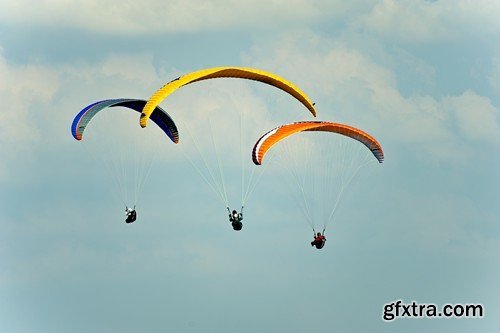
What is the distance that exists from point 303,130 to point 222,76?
5.08 m

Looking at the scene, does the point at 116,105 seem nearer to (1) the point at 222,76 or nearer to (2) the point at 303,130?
(1) the point at 222,76

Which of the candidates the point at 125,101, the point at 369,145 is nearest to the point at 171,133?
the point at 125,101

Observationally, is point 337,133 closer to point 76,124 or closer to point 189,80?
point 189,80

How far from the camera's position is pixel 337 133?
54.9 m

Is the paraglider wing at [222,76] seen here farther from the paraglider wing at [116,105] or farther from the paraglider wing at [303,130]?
the paraglider wing at [116,105]

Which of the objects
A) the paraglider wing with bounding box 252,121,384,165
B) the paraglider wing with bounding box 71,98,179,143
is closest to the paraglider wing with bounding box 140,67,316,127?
the paraglider wing with bounding box 252,121,384,165

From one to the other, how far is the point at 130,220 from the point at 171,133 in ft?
18.1

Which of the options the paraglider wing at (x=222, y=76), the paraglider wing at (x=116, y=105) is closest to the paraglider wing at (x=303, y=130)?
the paraglider wing at (x=222, y=76)

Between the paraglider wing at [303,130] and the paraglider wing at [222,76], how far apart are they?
1.09 meters

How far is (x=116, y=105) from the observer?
55.1m

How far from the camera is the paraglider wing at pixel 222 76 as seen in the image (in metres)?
49.2

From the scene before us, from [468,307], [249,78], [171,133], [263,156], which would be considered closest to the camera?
[263,156]

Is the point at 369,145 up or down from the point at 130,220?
A: up

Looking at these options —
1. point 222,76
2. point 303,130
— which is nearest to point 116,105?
point 222,76
